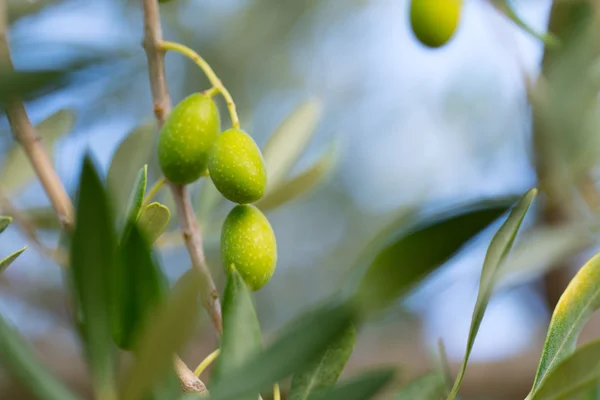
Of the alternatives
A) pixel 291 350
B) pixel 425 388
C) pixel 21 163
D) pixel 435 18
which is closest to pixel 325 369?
pixel 425 388

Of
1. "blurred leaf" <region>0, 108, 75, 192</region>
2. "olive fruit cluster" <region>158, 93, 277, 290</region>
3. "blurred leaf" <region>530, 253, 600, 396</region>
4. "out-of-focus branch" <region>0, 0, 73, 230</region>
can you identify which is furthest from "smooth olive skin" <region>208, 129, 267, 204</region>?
"blurred leaf" <region>0, 108, 75, 192</region>

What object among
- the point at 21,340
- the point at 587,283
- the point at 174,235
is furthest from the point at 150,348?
the point at 174,235

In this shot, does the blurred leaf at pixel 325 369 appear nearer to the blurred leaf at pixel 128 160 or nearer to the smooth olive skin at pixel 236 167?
the smooth olive skin at pixel 236 167

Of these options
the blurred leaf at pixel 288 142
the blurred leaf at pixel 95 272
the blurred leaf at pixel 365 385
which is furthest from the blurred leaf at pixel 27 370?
the blurred leaf at pixel 288 142

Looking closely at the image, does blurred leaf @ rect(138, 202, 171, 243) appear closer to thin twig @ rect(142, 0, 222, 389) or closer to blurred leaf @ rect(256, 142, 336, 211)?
thin twig @ rect(142, 0, 222, 389)

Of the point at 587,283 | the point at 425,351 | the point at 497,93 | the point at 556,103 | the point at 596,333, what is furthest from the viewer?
the point at 497,93

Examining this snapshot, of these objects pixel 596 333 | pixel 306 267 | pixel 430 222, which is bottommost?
pixel 596 333

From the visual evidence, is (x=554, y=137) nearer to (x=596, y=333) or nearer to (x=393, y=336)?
(x=596, y=333)

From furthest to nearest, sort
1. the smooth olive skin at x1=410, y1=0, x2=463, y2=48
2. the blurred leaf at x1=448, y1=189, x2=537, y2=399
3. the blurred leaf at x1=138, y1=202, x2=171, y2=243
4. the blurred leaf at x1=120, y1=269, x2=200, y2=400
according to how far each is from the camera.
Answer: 1. the smooth olive skin at x1=410, y1=0, x2=463, y2=48
2. the blurred leaf at x1=138, y1=202, x2=171, y2=243
3. the blurred leaf at x1=448, y1=189, x2=537, y2=399
4. the blurred leaf at x1=120, y1=269, x2=200, y2=400
